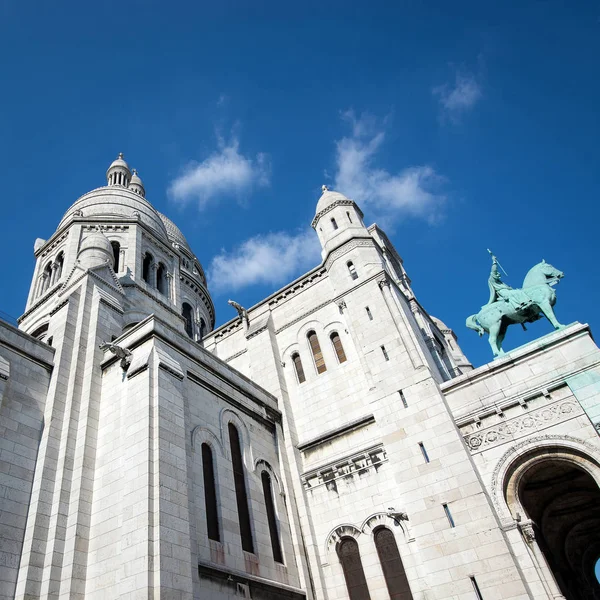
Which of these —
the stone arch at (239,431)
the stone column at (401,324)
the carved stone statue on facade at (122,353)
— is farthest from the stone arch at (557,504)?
the carved stone statue on facade at (122,353)

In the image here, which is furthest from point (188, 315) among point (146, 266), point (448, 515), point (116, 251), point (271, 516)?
point (448, 515)

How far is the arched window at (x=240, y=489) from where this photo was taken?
56.7 feet

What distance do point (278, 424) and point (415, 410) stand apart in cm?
652

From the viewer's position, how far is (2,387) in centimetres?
1559

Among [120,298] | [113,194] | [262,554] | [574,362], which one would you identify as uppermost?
[113,194]

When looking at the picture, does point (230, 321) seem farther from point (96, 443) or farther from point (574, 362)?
point (574, 362)

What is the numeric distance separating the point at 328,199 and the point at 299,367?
439 inches

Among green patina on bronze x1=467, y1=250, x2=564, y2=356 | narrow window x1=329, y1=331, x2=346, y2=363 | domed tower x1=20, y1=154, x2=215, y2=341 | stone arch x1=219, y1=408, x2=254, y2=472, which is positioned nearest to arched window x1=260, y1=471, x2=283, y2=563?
stone arch x1=219, y1=408, x2=254, y2=472

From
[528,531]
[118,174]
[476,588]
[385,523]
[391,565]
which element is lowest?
[476,588]

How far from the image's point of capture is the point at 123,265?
101ft

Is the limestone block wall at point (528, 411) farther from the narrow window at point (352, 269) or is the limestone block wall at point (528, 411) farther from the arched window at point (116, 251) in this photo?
the arched window at point (116, 251)

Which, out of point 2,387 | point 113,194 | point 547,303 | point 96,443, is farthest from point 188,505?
point 113,194

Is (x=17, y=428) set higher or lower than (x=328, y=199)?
lower

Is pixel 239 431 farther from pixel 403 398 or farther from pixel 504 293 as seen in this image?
pixel 504 293
